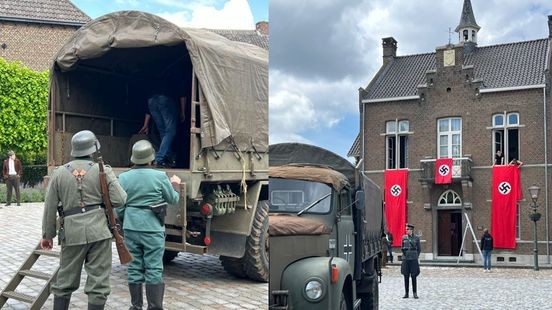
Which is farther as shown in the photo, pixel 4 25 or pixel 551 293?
pixel 4 25

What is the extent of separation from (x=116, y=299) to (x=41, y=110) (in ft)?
6.34

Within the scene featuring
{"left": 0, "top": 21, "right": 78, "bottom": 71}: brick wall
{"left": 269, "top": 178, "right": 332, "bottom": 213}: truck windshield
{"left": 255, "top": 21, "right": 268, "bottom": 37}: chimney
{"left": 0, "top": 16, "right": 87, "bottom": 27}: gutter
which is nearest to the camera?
{"left": 269, "top": 178, "right": 332, "bottom": 213}: truck windshield

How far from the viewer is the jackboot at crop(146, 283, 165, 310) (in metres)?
3.58

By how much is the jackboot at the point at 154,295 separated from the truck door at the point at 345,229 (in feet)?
6.83

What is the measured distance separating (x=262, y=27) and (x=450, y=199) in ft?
2.95

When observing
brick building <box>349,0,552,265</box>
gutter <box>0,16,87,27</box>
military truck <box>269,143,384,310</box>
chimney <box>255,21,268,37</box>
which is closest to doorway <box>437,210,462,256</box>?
brick building <box>349,0,552,265</box>

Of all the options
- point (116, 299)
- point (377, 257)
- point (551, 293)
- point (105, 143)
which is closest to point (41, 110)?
point (105, 143)

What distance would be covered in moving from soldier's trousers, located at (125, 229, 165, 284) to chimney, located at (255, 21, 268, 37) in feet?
6.69

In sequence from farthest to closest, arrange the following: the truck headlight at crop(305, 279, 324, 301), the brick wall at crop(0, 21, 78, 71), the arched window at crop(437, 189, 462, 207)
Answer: the brick wall at crop(0, 21, 78, 71), the arched window at crop(437, 189, 462, 207), the truck headlight at crop(305, 279, 324, 301)

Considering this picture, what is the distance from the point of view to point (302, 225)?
5.41ft

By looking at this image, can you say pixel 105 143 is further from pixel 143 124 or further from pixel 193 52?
pixel 193 52

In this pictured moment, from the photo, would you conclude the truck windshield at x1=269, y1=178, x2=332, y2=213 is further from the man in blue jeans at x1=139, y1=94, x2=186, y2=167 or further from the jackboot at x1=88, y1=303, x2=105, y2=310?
the man in blue jeans at x1=139, y1=94, x2=186, y2=167

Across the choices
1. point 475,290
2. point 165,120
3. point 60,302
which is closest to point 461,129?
point 475,290

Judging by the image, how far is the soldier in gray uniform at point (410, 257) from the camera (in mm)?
2045
